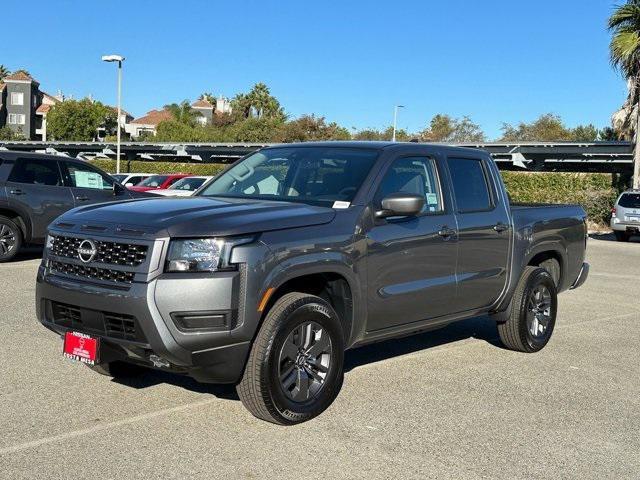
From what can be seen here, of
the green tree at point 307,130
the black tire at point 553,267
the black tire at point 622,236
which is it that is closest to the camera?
the black tire at point 553,267

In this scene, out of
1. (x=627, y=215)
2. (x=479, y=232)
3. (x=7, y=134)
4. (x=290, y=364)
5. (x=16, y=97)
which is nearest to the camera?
(x=290, y=364)

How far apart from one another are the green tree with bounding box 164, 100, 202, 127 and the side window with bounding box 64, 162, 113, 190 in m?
91.7

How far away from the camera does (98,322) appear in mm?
4484

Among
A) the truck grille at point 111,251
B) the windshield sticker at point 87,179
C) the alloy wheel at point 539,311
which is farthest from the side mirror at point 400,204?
the windshield sticker at point 87,179

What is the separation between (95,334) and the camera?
4.52m

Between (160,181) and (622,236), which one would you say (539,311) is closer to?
(622,236)

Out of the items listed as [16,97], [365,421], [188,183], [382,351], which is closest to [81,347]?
[365,421]

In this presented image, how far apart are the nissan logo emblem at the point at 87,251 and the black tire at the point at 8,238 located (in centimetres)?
825

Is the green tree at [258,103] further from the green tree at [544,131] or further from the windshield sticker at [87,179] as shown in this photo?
the windshield sticker at [87,179]

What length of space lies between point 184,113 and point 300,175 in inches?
4013

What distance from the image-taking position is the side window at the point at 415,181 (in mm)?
5535

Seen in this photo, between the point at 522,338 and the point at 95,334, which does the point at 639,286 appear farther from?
the point at 95,334

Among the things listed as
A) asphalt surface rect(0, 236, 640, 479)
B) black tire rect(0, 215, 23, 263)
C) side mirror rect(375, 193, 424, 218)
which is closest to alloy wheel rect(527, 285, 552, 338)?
asphalt surface rect(0, 236, 640, 479)

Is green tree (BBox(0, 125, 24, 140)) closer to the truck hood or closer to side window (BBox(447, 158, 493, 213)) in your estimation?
side window (BBox(447, 158, 493, 213))
